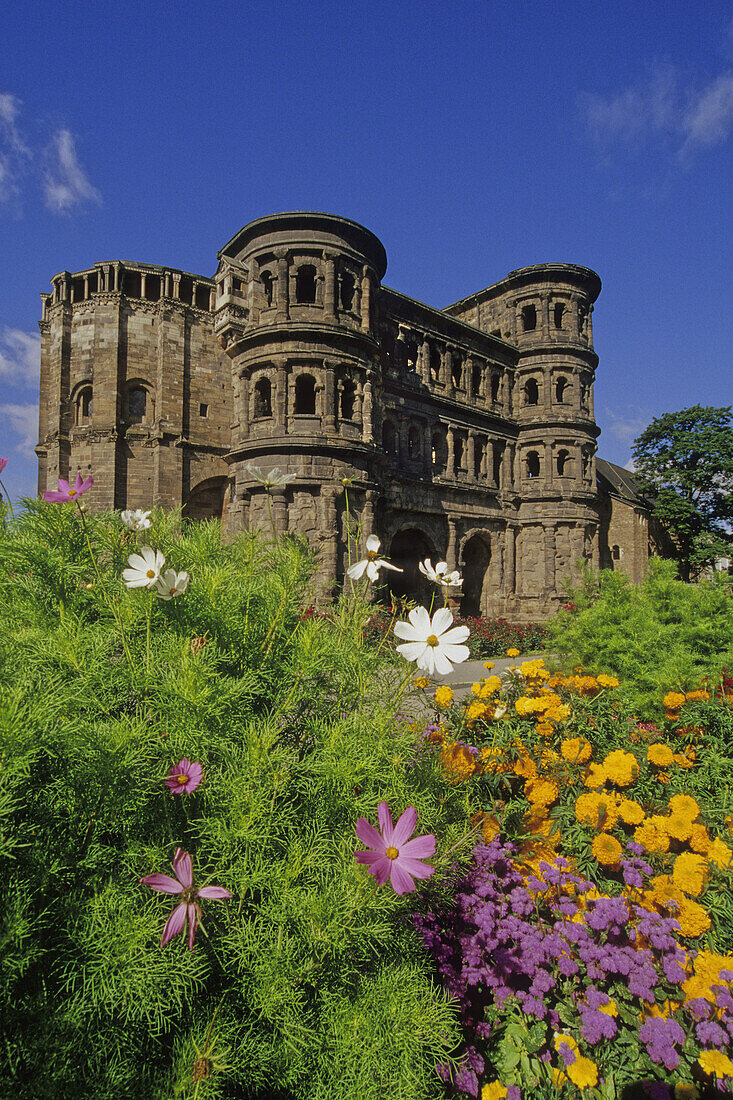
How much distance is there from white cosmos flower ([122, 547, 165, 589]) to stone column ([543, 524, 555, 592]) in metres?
20.7

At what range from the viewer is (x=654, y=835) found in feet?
8.32

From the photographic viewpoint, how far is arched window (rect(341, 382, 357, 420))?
15.4m

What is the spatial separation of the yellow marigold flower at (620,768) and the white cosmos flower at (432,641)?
1639mm

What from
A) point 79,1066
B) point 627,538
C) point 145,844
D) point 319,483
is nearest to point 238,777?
point 145,844

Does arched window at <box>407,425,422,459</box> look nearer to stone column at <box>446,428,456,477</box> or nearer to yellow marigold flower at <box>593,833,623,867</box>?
stone column at <box>446,428,456,477</box>

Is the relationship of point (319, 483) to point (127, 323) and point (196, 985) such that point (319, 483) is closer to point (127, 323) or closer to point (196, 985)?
point (127, 323)

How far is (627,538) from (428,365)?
1455cm

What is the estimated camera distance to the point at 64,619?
1682mm

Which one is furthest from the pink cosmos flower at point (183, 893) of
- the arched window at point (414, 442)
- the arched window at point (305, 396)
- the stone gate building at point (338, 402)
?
the arched window at point (414, 442)

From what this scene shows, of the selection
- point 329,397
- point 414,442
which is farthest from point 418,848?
point 414,442

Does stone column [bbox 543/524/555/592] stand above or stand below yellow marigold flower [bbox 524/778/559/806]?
above

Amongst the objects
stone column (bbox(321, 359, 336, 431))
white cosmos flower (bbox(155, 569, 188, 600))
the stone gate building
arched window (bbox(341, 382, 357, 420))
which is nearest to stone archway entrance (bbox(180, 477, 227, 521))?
the stone gate building

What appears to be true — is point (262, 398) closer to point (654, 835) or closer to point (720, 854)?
point (654, 835)

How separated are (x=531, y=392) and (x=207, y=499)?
46.0ft
